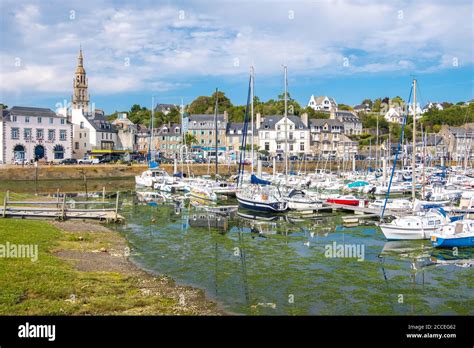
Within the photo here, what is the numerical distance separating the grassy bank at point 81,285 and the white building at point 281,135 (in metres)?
97.2

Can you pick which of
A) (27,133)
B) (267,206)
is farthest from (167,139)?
(267,206)

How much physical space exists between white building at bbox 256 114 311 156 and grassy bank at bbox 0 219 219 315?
97.2 meters

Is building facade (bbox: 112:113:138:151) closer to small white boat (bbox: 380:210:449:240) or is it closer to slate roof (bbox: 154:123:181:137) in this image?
slate roof (bbox: 154:123:181:137)

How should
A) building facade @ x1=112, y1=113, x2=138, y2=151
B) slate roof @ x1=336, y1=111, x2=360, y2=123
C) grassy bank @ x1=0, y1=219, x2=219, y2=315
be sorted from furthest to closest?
slate roof @ x1=336, y1=111, x2=360, y2=123 → building facade @ x1=112, y1=113, x2=138, y2=151 → grassy bank @ x1=0, y1=219, x2=219, y2=315

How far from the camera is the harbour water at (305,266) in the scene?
1920cm

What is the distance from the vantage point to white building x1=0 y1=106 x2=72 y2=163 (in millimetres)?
92062

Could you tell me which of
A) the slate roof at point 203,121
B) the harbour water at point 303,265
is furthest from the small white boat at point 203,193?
the slate roof at point 203,121

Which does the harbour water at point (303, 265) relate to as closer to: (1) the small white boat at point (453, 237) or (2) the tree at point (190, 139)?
(1) the small white boat at point (453, 237)

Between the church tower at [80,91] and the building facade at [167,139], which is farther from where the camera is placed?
the church tower at [80,91]

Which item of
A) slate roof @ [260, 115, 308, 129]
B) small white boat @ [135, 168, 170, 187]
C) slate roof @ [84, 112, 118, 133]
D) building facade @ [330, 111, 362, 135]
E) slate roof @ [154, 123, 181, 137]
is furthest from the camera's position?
building facade @ [330, 111, 362, 135]

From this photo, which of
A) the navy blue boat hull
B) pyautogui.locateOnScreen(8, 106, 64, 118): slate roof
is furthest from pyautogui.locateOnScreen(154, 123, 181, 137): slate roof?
the navy blue boat hull

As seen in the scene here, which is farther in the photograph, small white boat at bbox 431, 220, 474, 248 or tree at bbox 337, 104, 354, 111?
tree at bbox 337, 104, 354, 111

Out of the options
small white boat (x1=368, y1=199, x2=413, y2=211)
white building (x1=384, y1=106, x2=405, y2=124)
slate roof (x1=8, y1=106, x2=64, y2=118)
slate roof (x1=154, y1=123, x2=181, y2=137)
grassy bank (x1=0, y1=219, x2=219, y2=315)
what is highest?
white building (x1=384, y1=106, x2=405, y2=124)
